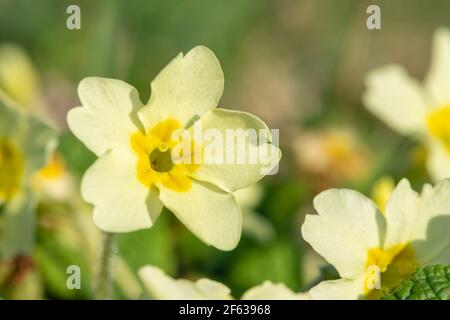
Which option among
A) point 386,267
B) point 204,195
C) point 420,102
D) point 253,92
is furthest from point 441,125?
point 253,92

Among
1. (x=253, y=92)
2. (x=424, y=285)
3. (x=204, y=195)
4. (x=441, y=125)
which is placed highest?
(x=253, y=92)

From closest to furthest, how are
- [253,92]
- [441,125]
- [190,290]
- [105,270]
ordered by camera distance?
[190,290] → [105,270] → [441,125] → [253,92]

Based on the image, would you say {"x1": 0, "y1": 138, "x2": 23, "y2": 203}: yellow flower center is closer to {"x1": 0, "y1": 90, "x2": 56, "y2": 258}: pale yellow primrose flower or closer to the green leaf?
{"x1": 0, "y1": 90, "x2": 56, "y2": 258}: pale yellow primrose flower

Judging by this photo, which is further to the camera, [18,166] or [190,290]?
[18,166]

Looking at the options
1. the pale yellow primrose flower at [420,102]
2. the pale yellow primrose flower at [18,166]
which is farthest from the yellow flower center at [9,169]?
the pale yellow primrose flower at [420,102]

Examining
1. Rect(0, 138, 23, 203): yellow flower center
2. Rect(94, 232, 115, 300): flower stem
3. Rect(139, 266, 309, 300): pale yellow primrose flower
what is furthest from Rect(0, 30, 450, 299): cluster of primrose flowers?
Rect(0, 138, 23, 203): yellow flower center

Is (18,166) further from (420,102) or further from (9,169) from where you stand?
(420,102)
